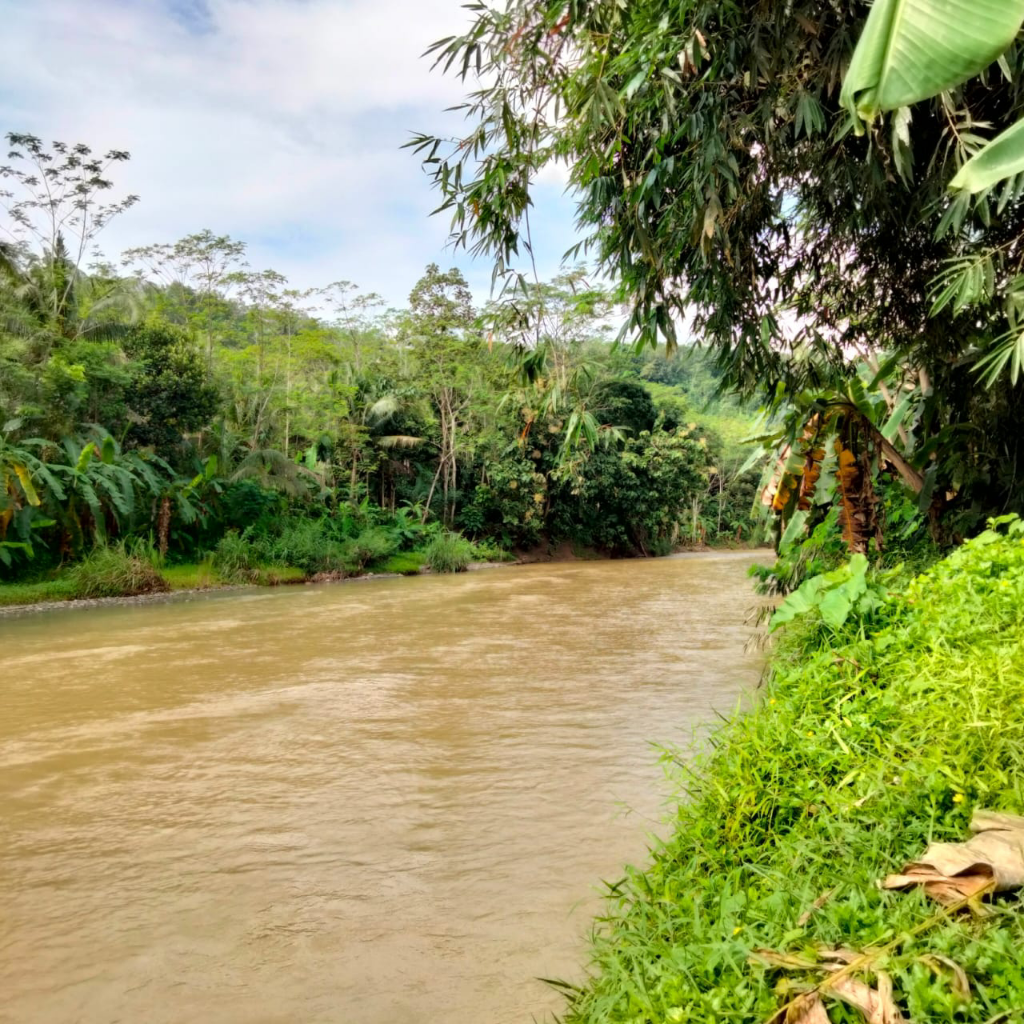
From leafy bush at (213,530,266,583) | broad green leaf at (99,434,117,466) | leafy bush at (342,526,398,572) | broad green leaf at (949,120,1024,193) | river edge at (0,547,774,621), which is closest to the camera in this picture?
broad green leaf at (949,120,1024,193)

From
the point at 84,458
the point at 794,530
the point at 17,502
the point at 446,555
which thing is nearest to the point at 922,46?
the point at 794,530

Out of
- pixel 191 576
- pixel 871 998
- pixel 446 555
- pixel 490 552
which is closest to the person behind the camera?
pixel 871 998

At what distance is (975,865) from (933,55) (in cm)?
143

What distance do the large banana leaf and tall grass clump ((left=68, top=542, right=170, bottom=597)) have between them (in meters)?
14.0

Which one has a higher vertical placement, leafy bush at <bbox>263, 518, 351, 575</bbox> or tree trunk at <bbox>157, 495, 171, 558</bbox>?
tree trunk at <bbox>157, 495, 171, 558</bbox>

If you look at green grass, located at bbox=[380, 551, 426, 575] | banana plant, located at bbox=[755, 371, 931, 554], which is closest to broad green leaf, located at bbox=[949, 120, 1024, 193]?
banana plant, located at bbox=[755, 371, 931, 554]

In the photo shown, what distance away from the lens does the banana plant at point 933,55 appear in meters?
0.69

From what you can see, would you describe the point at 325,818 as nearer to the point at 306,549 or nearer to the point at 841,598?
the point at 841,598

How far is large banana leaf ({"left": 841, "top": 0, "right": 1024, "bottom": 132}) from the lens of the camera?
0.69m

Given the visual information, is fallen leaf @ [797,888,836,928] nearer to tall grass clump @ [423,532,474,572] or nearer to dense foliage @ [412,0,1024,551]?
dense foliage @ [412,0,1024,551]

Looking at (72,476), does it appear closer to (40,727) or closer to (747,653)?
(40,727)

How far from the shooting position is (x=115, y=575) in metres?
13.0

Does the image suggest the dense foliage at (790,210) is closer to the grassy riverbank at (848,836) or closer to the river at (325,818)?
the grassy riverbank at (848,836)

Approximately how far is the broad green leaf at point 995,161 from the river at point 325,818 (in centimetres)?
200
